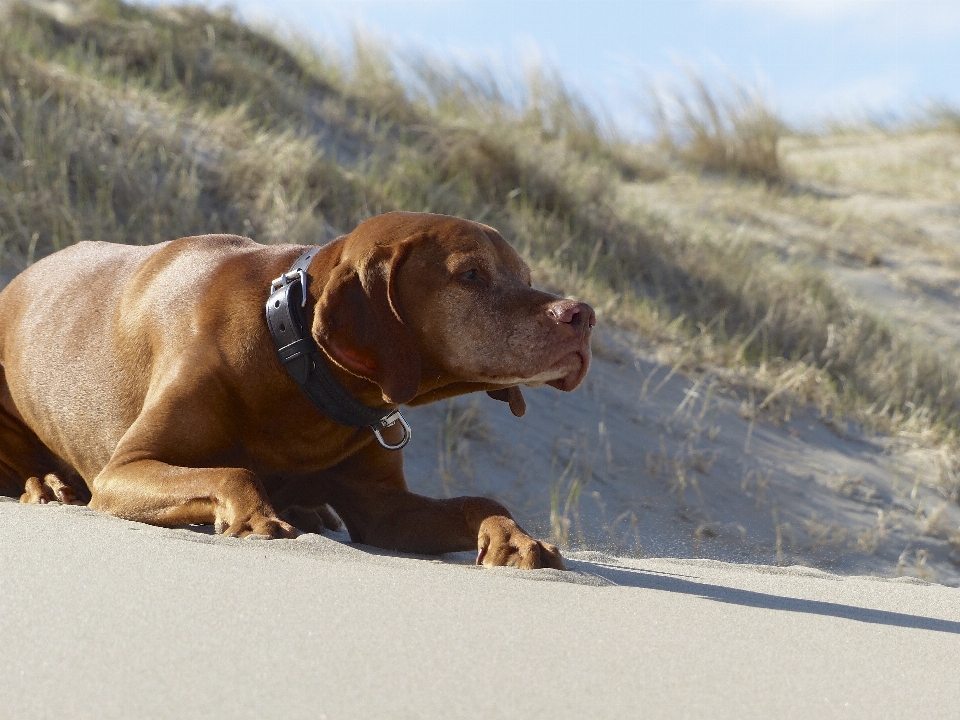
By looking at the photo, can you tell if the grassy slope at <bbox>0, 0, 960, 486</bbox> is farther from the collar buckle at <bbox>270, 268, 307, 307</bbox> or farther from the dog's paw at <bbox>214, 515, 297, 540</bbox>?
the dog's paw at <bbox>214, 515, 297, 540</bbox>

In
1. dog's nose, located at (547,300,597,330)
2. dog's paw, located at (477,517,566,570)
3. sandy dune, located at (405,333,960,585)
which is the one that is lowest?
sandy dune, located at (405,333,960,585)

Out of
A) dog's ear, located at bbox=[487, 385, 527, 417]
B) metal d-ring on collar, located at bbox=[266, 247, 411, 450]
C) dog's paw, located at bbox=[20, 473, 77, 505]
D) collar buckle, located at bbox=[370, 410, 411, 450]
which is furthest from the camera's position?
dog's paw, located at bbox=[20, 473, 77, 505]

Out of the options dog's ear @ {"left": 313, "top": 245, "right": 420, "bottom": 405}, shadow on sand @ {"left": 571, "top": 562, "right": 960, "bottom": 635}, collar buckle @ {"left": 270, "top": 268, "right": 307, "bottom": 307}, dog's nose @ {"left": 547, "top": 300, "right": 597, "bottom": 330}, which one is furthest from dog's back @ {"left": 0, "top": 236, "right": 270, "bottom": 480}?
shadow on sand @ {"left": 571, "top": 562, "right": 960, "bottom": 635}

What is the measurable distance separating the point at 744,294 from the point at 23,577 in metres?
7.84

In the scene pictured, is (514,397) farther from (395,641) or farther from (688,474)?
(688,474)

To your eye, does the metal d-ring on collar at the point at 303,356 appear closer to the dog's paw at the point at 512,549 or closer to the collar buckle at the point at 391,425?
the collar buckle at the point at 391,425

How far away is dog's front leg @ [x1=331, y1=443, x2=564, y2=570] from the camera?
3.34 metres

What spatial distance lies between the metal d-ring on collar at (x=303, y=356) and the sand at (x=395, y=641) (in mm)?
→ 485

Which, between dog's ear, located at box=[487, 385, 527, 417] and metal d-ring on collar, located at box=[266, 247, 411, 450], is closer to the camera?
metal d-ring on collar, located at box=[266, 247, 411, 450]

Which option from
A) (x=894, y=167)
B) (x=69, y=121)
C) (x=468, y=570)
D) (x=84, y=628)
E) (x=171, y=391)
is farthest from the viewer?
(x=894, y=167)

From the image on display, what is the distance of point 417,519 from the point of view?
381 cm

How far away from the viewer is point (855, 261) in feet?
40.7

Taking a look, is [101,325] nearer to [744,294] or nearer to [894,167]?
[744,294]

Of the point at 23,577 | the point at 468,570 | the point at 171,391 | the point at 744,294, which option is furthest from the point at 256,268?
the point at 744,294
